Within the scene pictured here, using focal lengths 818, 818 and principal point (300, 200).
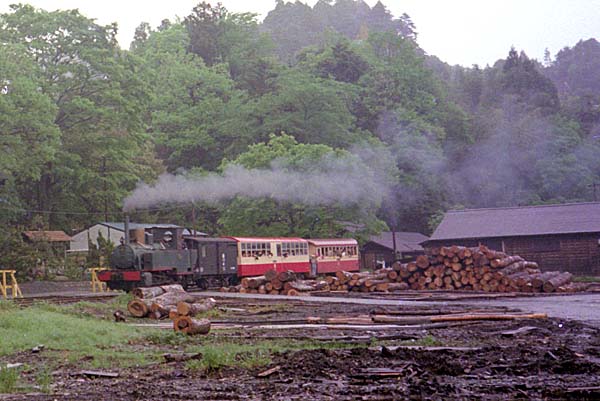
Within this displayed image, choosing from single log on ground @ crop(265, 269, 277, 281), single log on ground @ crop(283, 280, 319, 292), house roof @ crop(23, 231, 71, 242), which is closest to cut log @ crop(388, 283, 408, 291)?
single log on ground @ crop(283, 280, 319, 292)

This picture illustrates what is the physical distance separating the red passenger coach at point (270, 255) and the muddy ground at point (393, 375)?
2663cm

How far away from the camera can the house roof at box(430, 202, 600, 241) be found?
45125 millimetres

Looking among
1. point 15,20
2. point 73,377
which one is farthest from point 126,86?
point 73,377

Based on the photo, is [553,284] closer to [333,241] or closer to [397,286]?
[397,286]

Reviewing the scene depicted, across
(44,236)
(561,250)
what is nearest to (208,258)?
(44,236)

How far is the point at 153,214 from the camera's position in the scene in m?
62.2

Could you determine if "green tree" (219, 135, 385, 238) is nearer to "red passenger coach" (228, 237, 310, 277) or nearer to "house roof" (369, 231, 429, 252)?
"red passenger coach" (228, 237, 310, 277)

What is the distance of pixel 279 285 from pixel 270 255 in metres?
7.82

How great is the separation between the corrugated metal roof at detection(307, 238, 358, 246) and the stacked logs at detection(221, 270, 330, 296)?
864cm

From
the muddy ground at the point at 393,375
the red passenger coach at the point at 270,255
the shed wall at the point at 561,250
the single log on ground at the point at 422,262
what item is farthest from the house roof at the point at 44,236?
the muddy ground at the point at 393,375

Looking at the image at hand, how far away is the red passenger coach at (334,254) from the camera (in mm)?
45250

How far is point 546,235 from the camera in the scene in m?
45.3

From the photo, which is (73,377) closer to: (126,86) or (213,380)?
(213,380)

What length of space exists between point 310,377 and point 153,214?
176ft
